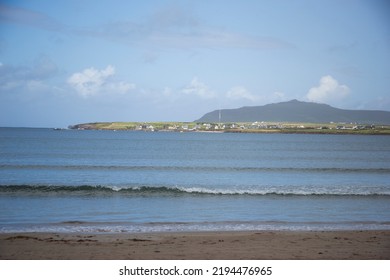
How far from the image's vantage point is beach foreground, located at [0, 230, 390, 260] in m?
6.45

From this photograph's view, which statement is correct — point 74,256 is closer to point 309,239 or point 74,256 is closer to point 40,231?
point 40,231

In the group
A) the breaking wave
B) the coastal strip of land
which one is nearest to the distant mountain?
the coastal strip of land

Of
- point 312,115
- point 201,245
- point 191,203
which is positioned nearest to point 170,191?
point 191,203

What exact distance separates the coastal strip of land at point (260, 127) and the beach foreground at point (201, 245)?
60814 mm

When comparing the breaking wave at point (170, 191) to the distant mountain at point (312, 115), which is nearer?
the breaking wave at point (170, 191)

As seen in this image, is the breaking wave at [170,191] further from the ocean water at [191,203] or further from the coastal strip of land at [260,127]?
the coastal strip of land at [260,127]

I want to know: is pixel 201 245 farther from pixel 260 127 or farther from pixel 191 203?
pixel 260 127

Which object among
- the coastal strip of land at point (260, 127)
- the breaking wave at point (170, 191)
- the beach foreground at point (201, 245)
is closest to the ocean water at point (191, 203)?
the breaking wave at point (170, 191)

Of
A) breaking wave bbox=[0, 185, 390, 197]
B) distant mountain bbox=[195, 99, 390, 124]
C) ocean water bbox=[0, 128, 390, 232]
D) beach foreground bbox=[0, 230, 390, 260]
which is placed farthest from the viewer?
distant mountain bbox=[195, 99, 390, 124]

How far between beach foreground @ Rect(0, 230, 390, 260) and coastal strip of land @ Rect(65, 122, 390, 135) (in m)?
60.8

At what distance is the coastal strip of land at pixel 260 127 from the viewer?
76438 millimetres

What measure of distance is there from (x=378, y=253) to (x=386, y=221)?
3.62 m

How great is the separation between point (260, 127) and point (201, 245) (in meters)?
86.2

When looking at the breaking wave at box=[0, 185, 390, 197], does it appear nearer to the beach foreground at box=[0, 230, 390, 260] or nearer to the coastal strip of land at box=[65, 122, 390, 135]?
the beach foreground at box=[0, 230, 390, 260]
